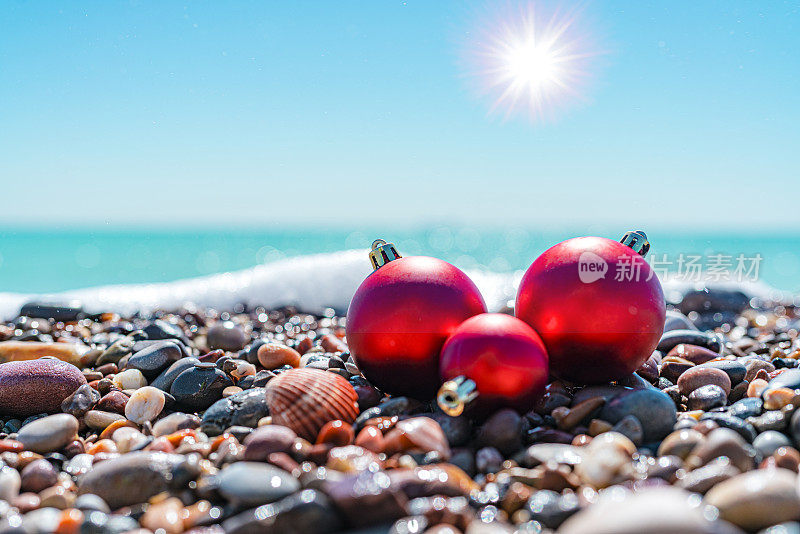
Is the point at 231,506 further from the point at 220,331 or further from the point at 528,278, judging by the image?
the point at 220,331

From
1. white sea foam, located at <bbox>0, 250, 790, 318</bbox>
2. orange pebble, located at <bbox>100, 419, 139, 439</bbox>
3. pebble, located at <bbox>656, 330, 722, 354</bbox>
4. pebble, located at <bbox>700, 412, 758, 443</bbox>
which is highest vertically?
white sea foam, located at <bbox>0, 250, 790, 318</bbox>

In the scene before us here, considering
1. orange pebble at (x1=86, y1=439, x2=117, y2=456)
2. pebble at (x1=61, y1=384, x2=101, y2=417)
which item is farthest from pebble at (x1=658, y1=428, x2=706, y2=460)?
pebble at (x1=61, y1=384, x2=101, y2=417)

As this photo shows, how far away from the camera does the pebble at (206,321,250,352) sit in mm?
6113

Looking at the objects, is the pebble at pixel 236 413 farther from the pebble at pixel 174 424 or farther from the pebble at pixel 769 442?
the pebble at pixel 769 442

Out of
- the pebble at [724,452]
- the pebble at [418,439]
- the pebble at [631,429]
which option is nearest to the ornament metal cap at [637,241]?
the pebble at [631,429]

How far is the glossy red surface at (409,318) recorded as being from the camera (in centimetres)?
360

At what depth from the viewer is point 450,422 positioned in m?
3.20

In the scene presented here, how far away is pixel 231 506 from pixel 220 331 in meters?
3.85

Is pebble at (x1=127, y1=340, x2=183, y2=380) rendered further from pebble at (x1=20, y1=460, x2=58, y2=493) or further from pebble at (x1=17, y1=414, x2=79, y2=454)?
pebble at (x1=20, y1=460, x2=58, y2=493)

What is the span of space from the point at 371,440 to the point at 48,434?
193cm

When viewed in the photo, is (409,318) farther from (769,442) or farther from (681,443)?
(769,442)

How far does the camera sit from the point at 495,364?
321 centimetres

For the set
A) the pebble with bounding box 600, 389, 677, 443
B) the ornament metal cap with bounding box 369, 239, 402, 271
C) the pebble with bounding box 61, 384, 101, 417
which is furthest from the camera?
the ornament metal cap with bounding box 369, 239, 402, 271

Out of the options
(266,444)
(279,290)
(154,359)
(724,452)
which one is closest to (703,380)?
(724,452)
